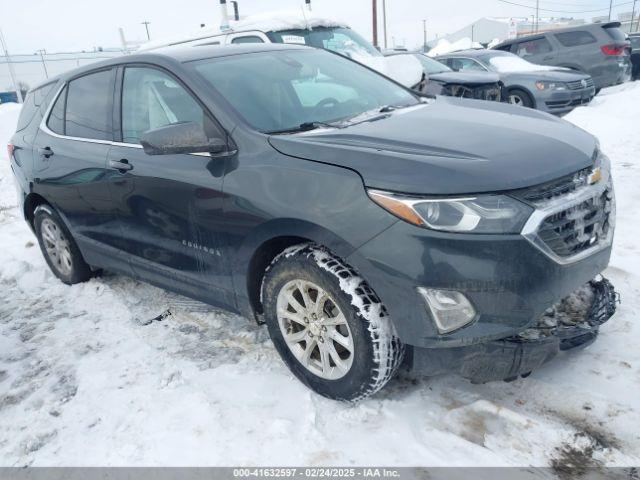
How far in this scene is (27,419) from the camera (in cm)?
270

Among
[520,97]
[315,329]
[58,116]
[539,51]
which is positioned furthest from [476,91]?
[539,51]

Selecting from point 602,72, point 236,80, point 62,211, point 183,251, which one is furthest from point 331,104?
point 602,72

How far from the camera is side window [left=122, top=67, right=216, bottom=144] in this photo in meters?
2.91

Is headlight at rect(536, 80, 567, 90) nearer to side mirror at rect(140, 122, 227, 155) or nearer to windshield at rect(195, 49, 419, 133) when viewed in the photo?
windshield at rect(195, 49, 419, 133)

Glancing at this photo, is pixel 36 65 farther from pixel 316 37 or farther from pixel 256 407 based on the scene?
pixel 256 407

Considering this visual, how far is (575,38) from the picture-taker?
1181cm

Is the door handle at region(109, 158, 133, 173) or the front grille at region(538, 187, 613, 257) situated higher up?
the door handle at region(109, 158, 133, 173)

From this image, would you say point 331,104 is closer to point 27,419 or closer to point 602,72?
point 27,419

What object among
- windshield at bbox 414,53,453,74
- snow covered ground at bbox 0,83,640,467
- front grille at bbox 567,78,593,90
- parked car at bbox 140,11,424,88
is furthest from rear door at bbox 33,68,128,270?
front grille at bbox 567,78,593,90

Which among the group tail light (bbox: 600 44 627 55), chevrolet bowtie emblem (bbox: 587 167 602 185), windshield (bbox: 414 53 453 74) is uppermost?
chevrolet bowtie emblem (bbox: 587 167 602 185)

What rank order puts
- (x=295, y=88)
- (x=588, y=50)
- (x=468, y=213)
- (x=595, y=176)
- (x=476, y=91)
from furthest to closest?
(x=588, y=50), (x=476, y=91), (x=295, y=88), (x=595, y=176), (x=468, y=213)

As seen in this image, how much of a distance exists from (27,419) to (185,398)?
817 mm

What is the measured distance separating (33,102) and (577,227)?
171 inches

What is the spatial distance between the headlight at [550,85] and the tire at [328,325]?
28.0 ft
